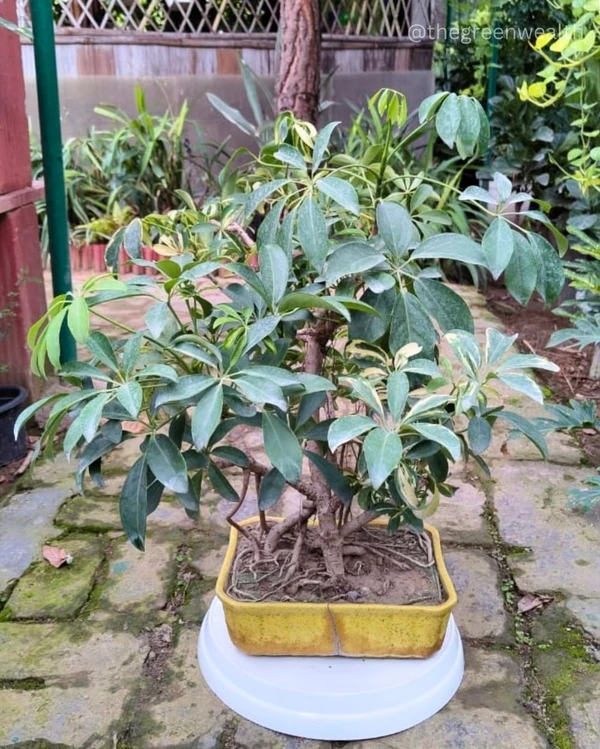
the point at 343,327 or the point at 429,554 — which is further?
the point at 429,554

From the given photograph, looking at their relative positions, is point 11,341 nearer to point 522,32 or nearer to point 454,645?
point 454,645

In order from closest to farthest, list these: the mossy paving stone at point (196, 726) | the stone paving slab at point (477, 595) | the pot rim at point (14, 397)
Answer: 1. the mossy paving stone at point (196, 726)
2. the stone paving slab at point (477, 595)
3. the pot rim at point (14, 397)

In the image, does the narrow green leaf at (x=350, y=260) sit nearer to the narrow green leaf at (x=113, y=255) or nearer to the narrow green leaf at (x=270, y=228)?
the narrow green leaf at (x=270, y=228)

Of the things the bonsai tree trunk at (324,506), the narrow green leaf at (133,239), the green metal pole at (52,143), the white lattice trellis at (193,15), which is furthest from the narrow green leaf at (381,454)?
the white lattice trellis at (193,15)

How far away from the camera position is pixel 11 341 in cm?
236

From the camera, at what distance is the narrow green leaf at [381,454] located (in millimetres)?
919

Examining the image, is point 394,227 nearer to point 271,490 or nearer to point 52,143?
point 271,490

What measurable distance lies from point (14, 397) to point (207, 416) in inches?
62.5

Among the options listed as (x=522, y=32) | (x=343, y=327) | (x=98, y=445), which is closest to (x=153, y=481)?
(x=98, y=445)

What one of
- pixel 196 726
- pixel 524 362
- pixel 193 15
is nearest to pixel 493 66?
pixel 193 15

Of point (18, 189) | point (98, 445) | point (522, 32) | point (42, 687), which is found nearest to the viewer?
point (98, 445)

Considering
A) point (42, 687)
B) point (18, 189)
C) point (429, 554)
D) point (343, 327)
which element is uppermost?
point (18, 189)

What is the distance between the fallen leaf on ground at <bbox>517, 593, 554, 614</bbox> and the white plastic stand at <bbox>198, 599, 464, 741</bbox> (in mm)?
324

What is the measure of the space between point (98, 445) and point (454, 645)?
0.76 metres
